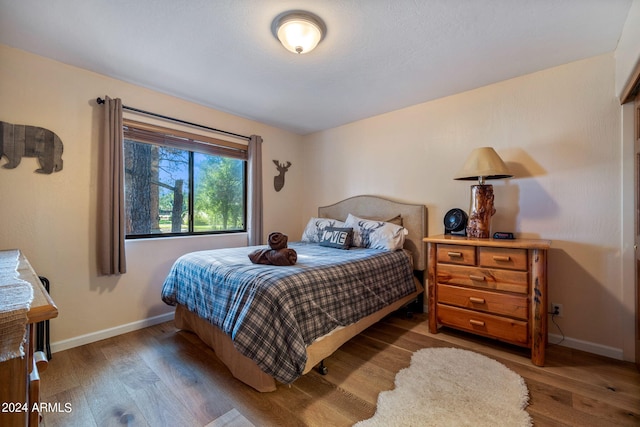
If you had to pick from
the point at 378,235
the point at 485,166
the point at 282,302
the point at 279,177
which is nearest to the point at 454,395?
the point at 282,302

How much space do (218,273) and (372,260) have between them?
1269 mm

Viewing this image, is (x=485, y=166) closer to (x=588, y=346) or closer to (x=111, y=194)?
(x=588, y=346)

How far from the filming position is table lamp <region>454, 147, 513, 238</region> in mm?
2154

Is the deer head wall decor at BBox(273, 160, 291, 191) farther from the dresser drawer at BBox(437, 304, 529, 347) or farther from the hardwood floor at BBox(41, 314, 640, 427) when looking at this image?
the dresser drawer at BBox(437, 304, 529, 347)

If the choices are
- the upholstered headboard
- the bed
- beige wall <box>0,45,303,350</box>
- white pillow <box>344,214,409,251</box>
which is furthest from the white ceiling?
the bed

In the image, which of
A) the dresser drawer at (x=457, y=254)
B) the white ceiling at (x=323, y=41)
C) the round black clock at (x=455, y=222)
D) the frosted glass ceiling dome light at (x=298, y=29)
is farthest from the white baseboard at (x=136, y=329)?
the frosted glass ceiling dome light at (x=298, y=29)

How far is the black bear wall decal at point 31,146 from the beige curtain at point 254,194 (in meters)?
1.73

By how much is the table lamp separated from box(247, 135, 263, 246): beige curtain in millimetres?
2262

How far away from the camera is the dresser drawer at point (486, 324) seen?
1938 mm

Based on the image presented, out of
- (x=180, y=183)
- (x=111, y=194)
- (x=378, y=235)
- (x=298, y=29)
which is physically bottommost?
(x=378, y=235)

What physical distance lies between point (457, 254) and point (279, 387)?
1.68 meters

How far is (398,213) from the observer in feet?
10.1

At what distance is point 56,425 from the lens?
135cm

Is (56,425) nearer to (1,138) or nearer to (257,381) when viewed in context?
(257,381)
